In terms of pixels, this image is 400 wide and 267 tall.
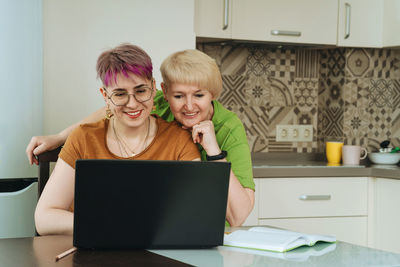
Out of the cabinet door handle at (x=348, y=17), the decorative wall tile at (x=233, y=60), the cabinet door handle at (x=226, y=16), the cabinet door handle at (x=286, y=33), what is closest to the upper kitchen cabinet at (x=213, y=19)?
the cabinet door handle at (x=226, y=16)

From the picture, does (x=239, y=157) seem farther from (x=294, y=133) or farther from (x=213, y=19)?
(x=294, y=133)

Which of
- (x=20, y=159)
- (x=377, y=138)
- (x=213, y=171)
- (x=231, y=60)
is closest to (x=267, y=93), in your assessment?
(x=231, y=60)

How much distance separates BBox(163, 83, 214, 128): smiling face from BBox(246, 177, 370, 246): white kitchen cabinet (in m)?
0.97

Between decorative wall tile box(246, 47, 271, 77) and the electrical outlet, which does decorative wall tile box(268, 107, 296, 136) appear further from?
decorative wall tile box(246, 47, 271, 77)

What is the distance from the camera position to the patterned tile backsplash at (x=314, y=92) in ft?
10.8

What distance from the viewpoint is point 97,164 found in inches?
44.2

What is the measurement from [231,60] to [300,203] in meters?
0.99

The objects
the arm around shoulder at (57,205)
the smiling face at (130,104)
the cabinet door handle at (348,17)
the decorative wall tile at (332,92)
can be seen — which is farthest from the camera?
the decorative wall tile at (332,92)

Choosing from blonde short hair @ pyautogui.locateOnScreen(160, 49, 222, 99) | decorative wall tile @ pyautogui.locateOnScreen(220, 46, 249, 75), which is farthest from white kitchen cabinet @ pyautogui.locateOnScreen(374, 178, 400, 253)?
blonde short hair @ pyautogui.locateOnScreen(160, 49, 222, 99)

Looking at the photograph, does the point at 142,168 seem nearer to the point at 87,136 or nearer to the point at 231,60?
the point at 87,136

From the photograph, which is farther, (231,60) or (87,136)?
(231,60)

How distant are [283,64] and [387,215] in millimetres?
1113

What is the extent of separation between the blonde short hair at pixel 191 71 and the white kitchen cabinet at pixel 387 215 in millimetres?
1419

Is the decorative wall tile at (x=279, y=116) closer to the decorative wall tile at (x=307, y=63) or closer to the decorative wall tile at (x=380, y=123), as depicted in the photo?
the decorative wall tile at (x=307, y=63)
